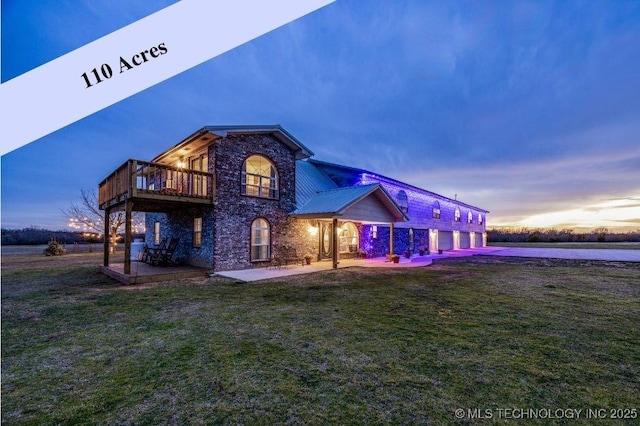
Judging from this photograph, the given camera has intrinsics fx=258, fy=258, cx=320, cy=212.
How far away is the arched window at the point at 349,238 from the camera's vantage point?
18062 mm

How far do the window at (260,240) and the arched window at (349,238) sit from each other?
5.86m

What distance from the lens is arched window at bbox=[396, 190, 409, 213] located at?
21531 millimetres

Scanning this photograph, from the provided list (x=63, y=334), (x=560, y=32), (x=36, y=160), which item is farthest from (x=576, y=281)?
(x=36, y=160)

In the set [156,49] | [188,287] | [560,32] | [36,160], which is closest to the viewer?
[156,49]

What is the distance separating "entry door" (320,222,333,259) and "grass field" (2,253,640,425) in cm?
887

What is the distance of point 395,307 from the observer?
653 cm

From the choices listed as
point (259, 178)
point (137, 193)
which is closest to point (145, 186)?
point (137, 193)

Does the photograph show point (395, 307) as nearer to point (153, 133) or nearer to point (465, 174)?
point (465, 174)

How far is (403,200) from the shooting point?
2181 cm

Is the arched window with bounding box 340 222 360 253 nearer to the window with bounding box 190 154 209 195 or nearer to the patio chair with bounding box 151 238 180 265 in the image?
the window with bounding box 190 154 209 195

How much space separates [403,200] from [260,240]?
43.6 feet

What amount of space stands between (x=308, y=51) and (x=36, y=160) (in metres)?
44.7

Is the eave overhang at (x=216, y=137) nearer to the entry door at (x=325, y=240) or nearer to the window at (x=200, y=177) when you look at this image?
the window at (x=200, y=177)

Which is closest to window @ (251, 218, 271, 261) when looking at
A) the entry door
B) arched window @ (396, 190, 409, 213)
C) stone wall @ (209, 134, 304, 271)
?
stone wall @ (209, 134, 304, 271)
